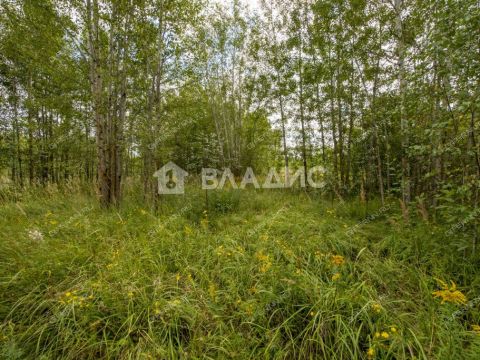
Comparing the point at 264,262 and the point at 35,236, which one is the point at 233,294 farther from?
the point at 35,236

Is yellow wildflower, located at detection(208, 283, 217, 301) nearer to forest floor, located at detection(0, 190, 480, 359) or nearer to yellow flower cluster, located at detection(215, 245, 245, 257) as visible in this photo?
forest floor, located at detection(0, 190, 480, 359)

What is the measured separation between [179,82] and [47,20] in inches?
130

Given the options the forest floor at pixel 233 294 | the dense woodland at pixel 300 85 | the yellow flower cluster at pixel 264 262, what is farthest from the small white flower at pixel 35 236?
the yellow flower cluster at pixel 264 262

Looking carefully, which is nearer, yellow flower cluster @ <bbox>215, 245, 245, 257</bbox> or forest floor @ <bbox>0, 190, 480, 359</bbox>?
forest floor @ <bbox>0, 190, 480, 359</bbox>

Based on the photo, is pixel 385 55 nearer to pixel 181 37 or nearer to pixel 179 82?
pixel 181 37

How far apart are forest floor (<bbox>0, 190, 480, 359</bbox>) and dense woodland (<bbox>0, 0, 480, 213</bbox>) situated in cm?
108

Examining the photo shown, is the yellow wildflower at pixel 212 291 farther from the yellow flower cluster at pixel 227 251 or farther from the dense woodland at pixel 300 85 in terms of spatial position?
the dense woodland at pixel 300 85

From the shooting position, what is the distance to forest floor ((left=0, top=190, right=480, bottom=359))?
158 centimetres

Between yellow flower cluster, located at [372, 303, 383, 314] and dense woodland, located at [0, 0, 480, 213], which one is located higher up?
dense woodland, located at [0, 0, 480, 213]

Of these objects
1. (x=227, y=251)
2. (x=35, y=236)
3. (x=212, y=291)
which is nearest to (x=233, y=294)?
(x=212, y=291)

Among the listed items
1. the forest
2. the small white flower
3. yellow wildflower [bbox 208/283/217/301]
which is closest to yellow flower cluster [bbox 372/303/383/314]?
the forest

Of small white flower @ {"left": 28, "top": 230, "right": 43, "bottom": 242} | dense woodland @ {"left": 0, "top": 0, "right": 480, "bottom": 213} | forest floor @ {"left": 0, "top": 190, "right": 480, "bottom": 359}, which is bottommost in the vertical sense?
forest floor @ {"left": 0, "top": 190, "right": 480, "bottom": 359}

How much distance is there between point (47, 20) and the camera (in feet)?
13.6

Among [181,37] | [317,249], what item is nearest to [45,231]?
[317,249]
